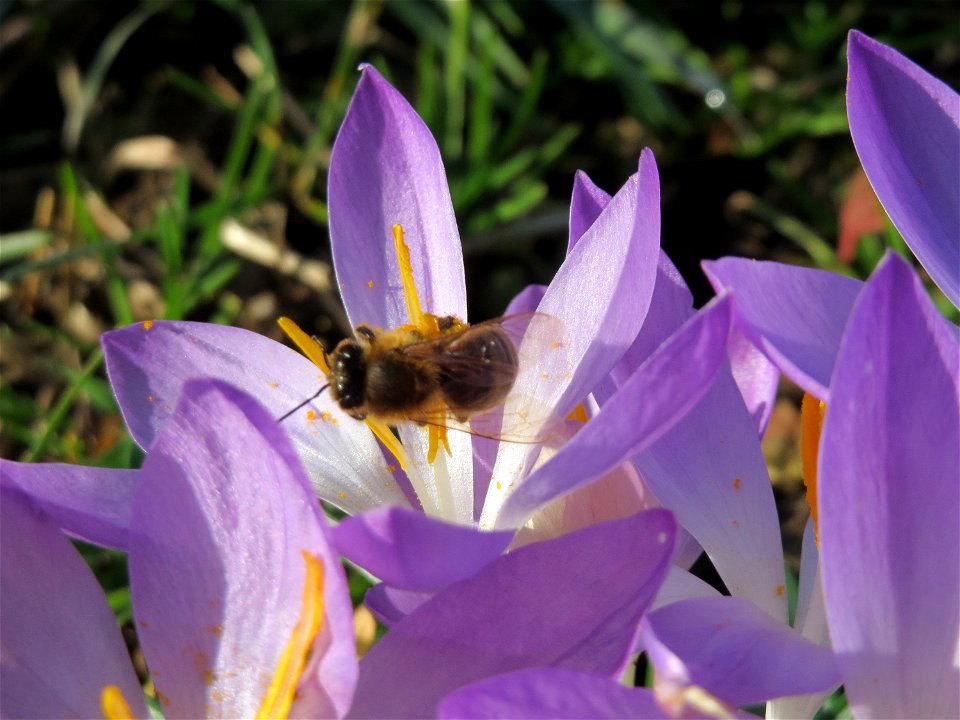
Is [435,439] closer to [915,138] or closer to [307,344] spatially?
[307,344]

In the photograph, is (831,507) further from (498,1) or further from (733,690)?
(498,1)

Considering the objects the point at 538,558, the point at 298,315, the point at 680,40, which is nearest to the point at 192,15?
the point at 298,315

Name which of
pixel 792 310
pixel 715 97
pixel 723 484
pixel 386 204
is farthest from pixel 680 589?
pixel 715 97

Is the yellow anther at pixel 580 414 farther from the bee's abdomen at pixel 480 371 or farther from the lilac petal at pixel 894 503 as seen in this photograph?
the lilac petal at pixel 894 503

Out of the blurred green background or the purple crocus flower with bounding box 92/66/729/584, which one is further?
the blurred green background

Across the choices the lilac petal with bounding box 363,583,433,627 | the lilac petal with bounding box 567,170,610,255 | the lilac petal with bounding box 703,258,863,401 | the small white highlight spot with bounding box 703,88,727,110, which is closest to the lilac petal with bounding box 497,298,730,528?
the lilac petal with bounding box 703,258,863,401

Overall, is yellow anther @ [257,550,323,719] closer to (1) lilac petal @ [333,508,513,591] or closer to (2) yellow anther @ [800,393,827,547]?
(1) lilac petal @ [333,508,513,591]
